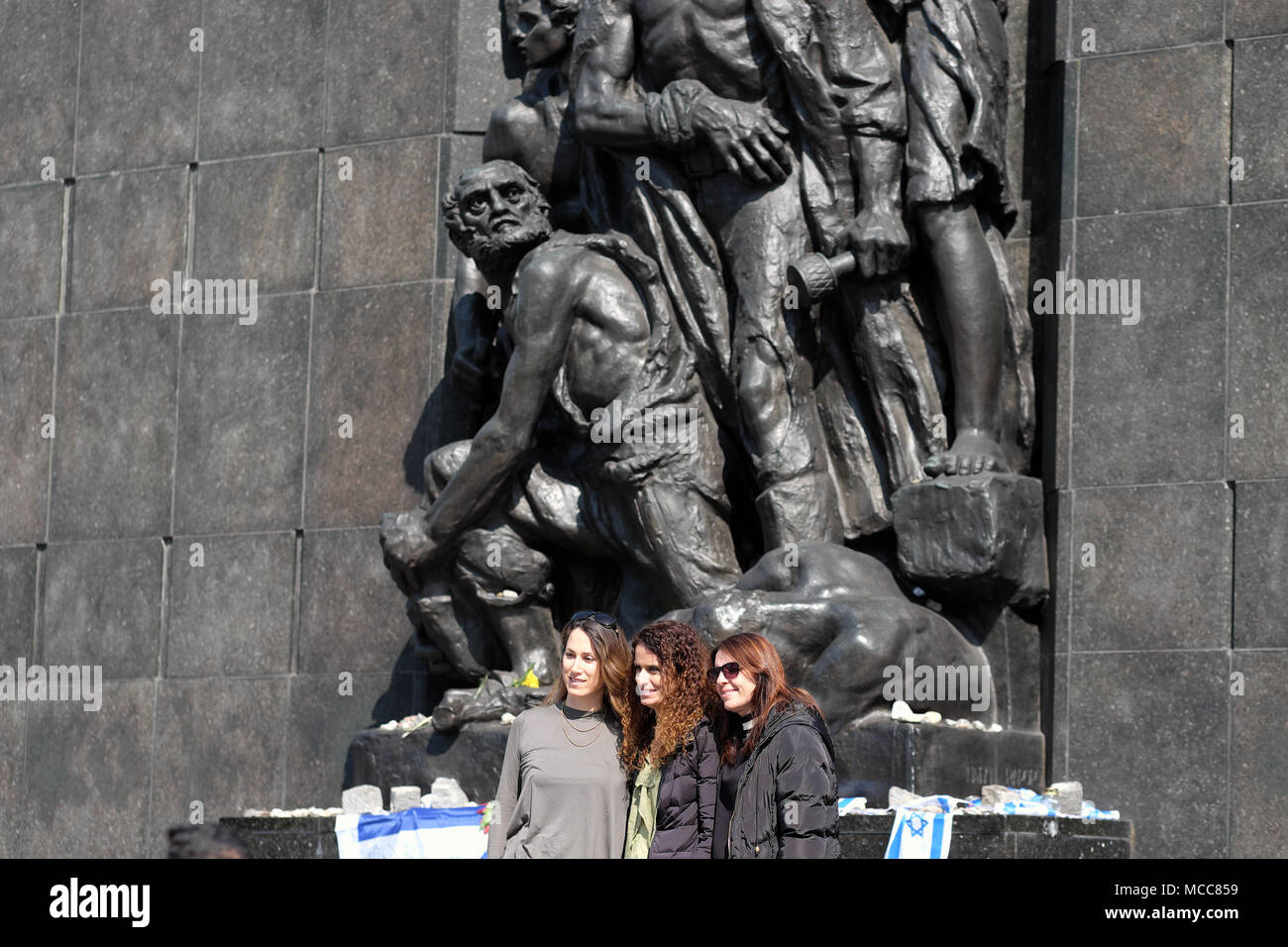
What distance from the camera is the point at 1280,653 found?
405 inches

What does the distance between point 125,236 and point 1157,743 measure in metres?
7.12

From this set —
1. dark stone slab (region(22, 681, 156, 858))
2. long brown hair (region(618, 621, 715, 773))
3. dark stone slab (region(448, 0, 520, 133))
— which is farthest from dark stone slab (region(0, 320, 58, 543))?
long brown hair (region(618, 621, 715, 773))

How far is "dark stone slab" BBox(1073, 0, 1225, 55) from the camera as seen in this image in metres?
11.0

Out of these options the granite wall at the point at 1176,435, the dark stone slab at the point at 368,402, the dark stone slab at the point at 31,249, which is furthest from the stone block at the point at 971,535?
the dark stone slab at the point at 31,249

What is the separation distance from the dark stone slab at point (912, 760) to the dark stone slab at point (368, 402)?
3496 millimetres

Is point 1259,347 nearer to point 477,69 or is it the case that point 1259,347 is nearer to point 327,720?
point 477,69

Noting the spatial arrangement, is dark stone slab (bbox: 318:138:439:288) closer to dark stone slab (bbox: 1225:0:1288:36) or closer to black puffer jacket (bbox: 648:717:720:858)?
dark stone slab (bbox: 1225:0:1288:36)

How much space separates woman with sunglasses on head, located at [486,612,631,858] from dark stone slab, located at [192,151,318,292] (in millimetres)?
6330

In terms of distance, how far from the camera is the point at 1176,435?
10.7m

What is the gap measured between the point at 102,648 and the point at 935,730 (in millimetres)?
5674

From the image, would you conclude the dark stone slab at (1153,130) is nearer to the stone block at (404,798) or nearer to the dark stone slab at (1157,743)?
the dark stone slab at (1157,743)

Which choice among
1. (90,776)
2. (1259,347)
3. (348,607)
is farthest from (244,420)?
(1259,347)

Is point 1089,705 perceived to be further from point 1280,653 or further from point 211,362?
point 211,362

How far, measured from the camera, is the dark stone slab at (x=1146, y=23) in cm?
1097
